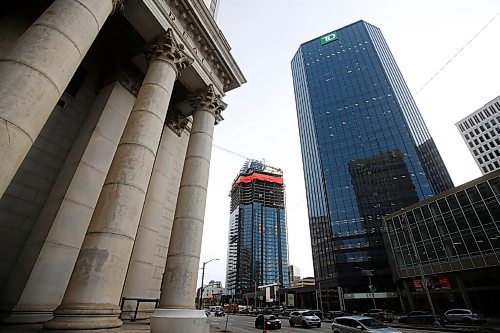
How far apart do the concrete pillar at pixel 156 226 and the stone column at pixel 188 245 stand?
2787mm

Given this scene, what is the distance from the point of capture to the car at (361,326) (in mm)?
11372

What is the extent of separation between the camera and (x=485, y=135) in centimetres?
9819

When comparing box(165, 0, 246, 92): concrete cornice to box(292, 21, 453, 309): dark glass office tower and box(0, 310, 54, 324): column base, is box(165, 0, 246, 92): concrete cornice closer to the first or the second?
box(0, 310, 54, 324): column base

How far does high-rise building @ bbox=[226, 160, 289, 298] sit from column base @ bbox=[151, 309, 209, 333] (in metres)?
142

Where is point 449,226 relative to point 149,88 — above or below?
above

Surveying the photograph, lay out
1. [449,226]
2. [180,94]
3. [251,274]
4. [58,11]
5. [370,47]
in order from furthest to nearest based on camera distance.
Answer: [251,274], [370,47], [449,226], [180,94], [58,11]

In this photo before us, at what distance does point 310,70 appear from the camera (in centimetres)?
11225

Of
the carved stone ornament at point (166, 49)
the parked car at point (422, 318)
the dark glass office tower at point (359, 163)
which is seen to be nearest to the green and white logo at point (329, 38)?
the dark glass office tower at point (359, 163)

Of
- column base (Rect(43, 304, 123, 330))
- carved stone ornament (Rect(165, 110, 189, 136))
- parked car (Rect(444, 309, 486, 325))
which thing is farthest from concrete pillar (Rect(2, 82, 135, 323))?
parked car (Rect(444, 309, 486, 325))

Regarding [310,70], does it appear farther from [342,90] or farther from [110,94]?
[110,94]

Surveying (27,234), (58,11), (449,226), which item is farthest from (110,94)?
(449,226)

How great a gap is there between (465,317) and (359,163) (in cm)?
6357

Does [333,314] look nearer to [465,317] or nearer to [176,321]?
[465,317]

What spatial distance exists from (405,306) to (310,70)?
95.0 metres
